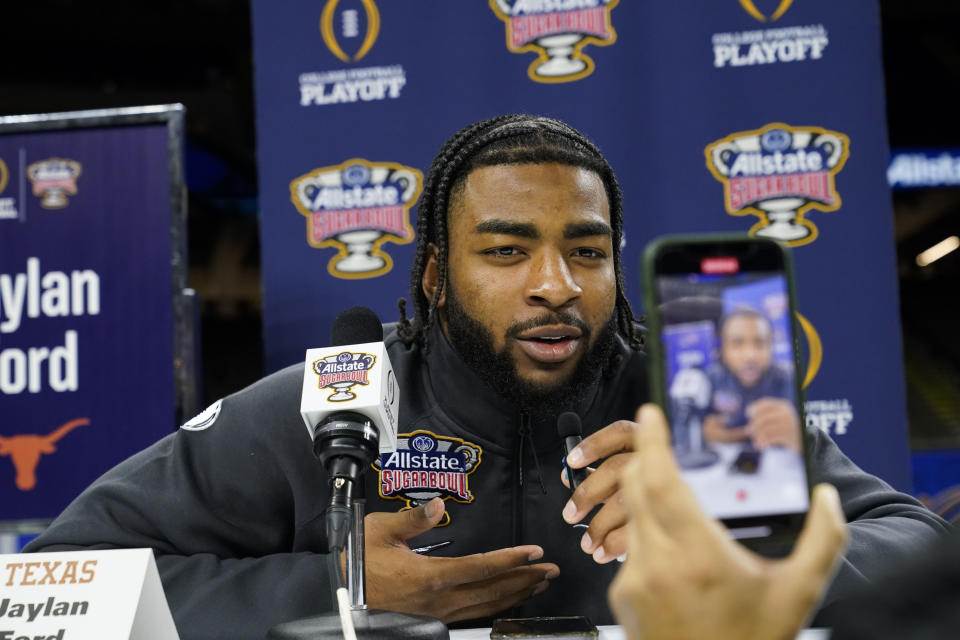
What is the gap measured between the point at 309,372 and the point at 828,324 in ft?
5.30

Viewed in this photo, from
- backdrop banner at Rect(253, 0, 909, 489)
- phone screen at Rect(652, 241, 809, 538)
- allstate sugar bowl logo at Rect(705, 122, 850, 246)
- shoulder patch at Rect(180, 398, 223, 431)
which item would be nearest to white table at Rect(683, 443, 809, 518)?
phone screen at Rect(652, 241, 809, 538)

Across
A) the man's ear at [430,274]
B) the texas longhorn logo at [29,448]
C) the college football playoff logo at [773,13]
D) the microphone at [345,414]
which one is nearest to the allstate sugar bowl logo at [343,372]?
the microphone at [345,414]

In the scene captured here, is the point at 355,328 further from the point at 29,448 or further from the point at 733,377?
the point at 29,448

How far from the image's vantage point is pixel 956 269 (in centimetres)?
917

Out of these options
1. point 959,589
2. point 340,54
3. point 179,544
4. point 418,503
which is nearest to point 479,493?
point 418,503

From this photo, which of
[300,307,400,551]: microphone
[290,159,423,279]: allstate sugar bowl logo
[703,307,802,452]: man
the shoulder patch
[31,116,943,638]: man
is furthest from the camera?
[290,159,423,279]: allstate sugar bowl logo

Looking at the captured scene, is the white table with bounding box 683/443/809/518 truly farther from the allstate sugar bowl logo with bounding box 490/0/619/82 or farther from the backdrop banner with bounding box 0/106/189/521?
the allstate sugar bowl logo with bounding box 490/0/619/82

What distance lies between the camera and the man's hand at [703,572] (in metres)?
0.35

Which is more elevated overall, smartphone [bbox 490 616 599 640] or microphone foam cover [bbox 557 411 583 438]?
microphone foam cover [bbox 557 411 583 438]

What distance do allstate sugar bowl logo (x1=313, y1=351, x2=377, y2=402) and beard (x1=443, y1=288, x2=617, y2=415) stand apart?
38 cm

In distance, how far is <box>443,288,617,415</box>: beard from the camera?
3.86ft

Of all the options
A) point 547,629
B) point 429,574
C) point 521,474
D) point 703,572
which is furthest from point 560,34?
point 703,572

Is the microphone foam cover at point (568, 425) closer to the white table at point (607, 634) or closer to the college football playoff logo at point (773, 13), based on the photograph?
A: the white table at point (607, 634)

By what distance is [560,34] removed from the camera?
7.29 feet
